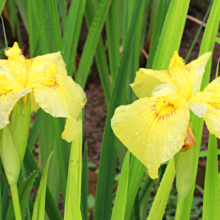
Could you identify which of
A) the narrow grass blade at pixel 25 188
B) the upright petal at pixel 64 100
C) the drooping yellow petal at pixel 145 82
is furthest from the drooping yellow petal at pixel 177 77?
the narrow grass blade at pixel 25 188

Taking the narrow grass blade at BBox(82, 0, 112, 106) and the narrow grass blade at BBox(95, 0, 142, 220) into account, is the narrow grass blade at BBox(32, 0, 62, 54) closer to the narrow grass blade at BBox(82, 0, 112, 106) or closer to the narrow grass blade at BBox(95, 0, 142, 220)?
the narrow grass blade at BBox(95, 0, 142, 220)

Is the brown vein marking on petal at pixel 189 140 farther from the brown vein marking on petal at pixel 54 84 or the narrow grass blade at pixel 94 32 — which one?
the narrow grass blade at pixel 94 32

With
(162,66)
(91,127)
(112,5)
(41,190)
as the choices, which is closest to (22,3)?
(91,127)

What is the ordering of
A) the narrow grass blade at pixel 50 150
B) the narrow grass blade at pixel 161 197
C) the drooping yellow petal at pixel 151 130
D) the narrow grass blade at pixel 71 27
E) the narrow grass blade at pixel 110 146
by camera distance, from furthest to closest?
the narrow grass blade at pixel 50 150 < the narrow grass blade at pixel 71 27 < the narrow grass blade at pixel 110 146 < the narrow grass blade at pixel 161 197 < the drooping yellow petal at pixel 151 130

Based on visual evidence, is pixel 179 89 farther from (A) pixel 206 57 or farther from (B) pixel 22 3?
(B) pixel 22 3

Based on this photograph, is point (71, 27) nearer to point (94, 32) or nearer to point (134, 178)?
point (94, 32)

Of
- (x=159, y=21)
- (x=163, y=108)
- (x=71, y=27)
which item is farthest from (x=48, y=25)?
(x=163, y=108)
